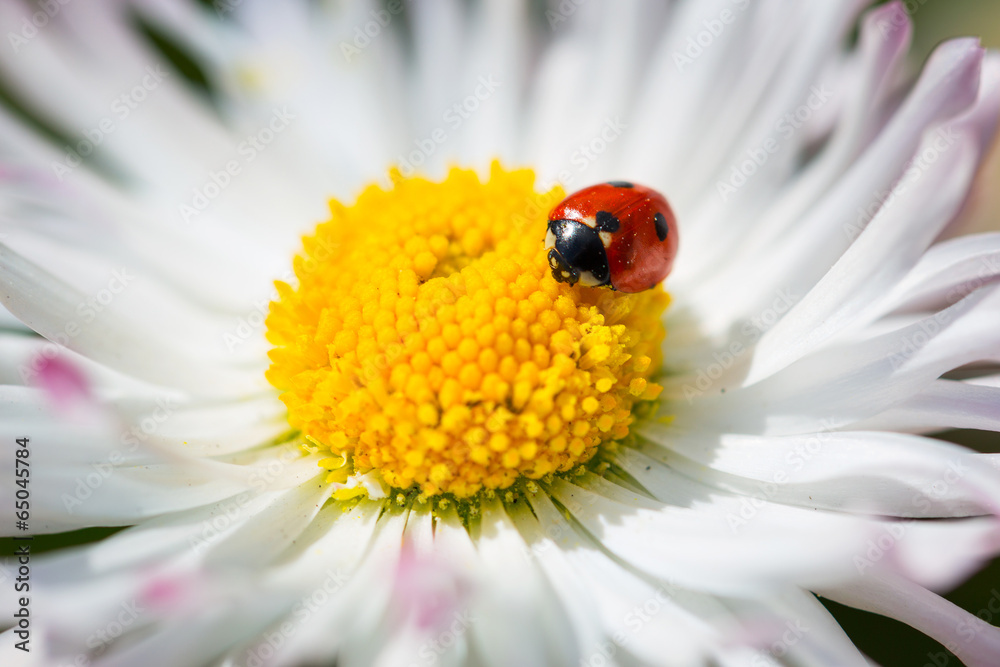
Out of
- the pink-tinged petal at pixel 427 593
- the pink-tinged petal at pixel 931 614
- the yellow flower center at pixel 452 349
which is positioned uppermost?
the yellow flower center at pixel 452 349

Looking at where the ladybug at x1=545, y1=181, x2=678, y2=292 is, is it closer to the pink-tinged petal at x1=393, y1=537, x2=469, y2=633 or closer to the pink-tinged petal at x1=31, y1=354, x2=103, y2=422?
the pink-tinged petal at x1=393, y1=537, x2=469, y2=633

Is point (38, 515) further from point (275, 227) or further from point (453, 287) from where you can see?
point (275, 227)

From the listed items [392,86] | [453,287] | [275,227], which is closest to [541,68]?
[392,86]

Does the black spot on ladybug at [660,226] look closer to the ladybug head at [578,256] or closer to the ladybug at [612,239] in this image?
the ladybug at [612,239]

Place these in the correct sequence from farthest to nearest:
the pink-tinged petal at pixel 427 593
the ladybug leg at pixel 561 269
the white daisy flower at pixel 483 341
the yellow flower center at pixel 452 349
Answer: the ladybug leg at pixel 561 269 < the yellow flower center at pixel 452 349 < the white daisy flower at pixel 483 341 < the pink-tinged petal at pixel 427 593

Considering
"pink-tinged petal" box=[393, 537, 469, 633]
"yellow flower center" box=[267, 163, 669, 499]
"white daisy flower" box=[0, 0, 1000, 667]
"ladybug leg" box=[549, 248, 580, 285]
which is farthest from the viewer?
"ladybug leg" box=[549, 248, 580, 285]

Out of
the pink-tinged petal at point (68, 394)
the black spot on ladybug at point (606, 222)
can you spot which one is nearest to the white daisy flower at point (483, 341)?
the pink-tinged petal at point (68, 394)

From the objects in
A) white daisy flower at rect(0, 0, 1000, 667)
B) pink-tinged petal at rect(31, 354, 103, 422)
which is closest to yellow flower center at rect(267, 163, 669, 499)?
white daisy flower at rect(0, 0, 1000, 667)

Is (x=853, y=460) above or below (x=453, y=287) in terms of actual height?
below

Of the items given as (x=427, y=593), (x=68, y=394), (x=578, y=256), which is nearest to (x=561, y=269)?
(x=578, y=256)
